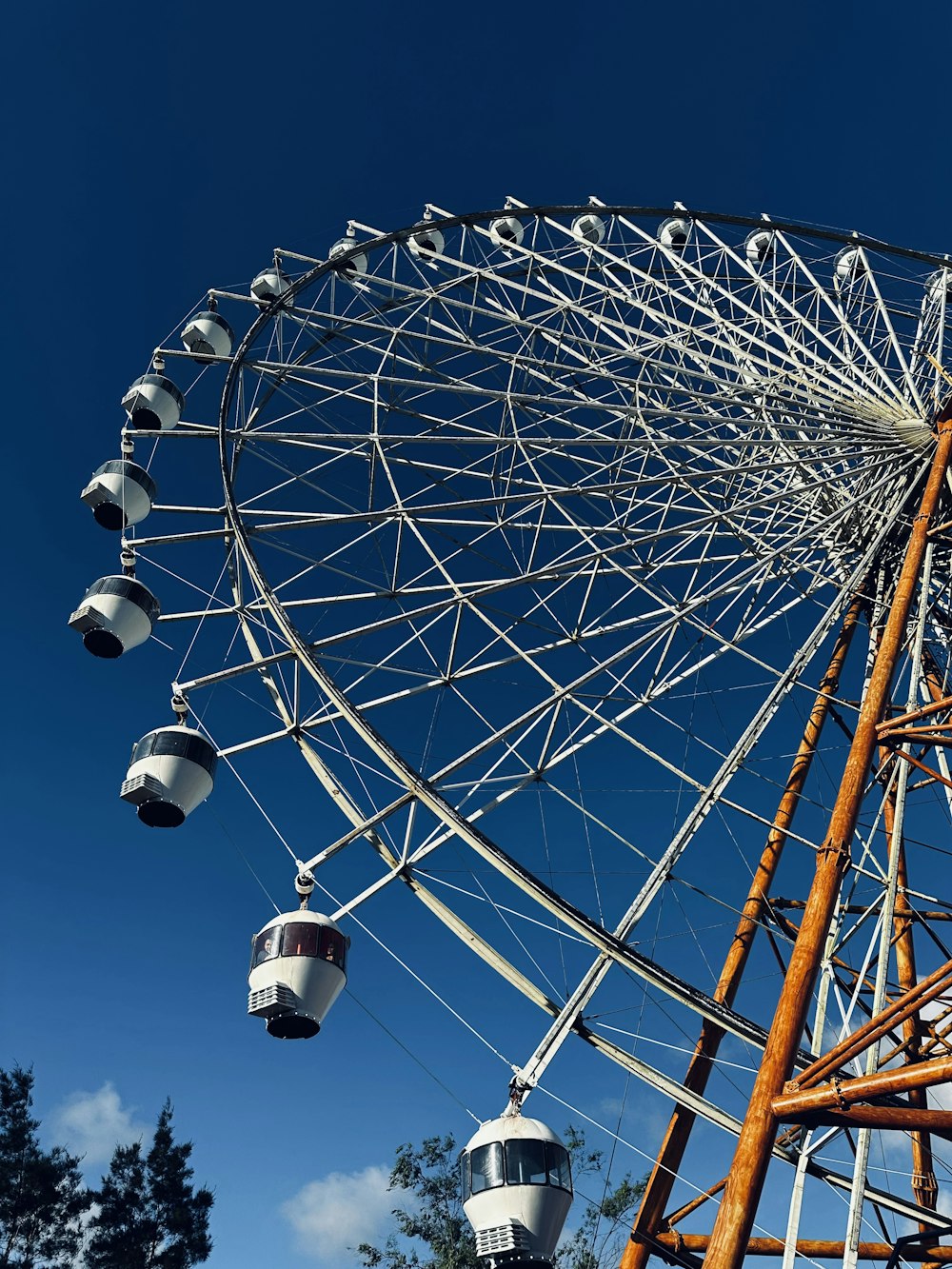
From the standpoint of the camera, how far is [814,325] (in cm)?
1788

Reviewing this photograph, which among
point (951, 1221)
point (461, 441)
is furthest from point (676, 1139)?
point (461, 441)

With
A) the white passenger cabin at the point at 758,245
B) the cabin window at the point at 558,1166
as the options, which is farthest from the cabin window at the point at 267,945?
the white passenger cabin at the point at 758,245

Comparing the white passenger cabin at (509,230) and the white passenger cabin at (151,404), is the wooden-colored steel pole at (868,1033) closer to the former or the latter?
the white passenger cabin at (151,404)

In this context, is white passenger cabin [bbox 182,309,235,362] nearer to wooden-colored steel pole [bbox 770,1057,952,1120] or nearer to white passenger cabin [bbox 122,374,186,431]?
white passenger cabin [bbox 122,374,186,431]

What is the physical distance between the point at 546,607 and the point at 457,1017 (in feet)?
19.1

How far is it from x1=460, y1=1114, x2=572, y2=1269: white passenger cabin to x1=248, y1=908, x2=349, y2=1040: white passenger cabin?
6.66ft

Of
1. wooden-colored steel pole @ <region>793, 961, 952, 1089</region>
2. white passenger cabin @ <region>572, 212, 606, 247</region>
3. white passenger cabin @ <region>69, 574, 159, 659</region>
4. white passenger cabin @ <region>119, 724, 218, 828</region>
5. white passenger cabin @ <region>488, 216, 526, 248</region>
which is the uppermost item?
white passenger cabin @ <region>572, 212, 606, 247</region>

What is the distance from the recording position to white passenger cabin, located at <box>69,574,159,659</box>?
46.3 feet

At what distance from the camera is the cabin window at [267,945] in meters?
9.77

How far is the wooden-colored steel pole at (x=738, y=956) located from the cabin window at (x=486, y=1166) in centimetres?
235

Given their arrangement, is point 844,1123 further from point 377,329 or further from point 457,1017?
point 377,329

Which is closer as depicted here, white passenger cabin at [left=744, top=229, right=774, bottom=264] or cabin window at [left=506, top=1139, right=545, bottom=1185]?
cabin window at [left=506, top=1139, right=545, bottom=1185]

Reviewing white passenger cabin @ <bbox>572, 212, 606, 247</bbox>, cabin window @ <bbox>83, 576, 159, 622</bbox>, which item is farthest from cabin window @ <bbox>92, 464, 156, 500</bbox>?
white passenger cabin @ <bbox>572, 212, 606, 247</bbox>

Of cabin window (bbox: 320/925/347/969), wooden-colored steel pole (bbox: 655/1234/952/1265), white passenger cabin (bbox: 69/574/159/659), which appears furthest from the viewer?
white passenger cabin (bbox: 69/574/159/659)
